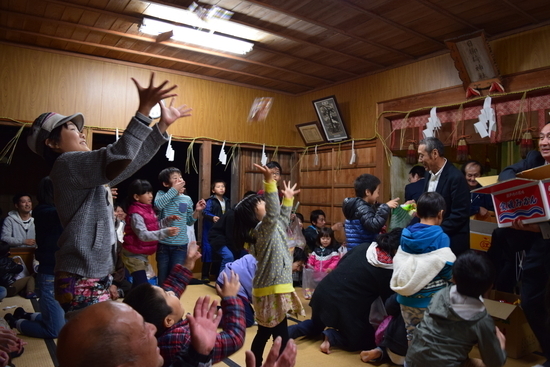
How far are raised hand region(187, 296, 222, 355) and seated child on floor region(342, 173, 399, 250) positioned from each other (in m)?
2.83

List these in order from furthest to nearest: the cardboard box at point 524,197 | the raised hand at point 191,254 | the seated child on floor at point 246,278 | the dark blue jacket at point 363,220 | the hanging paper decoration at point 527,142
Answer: the hanging paper decoration at point 527,142 < the seated child on floor at point 246,278 < the dark blue jacket at point 363,220 < the cardboard box at point 524,197 < the raised hand at point 191,254

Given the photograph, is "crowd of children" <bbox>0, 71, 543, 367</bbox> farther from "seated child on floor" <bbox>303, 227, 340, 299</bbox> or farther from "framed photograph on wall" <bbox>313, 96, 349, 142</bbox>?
"framed photograph on wall" <bbox>313, 96, 349, 142</bbox>

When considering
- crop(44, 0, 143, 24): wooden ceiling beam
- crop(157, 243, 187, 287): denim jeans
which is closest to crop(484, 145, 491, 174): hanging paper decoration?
crop(157, 243, 187, 287): denim jeans

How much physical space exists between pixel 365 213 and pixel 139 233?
2.52 metres

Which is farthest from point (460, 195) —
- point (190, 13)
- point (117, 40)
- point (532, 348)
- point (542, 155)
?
point (117, 40)

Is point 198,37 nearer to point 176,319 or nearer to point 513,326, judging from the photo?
point 176,319

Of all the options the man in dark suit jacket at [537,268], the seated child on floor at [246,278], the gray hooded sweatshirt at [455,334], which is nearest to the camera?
the gray hooded sweatshirt at [455,334]

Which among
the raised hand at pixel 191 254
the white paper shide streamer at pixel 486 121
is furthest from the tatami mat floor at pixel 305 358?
the white paper shide streamer at pixel 486 121

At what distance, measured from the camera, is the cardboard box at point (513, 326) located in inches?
139

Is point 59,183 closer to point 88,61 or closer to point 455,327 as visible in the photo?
point 455,327

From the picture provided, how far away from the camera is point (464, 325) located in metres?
2.32

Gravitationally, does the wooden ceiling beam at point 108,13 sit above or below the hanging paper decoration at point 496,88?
above

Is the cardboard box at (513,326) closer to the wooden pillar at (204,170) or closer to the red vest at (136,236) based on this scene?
the red vest at (136,236)

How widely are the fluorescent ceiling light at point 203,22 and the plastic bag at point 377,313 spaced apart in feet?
12.3
